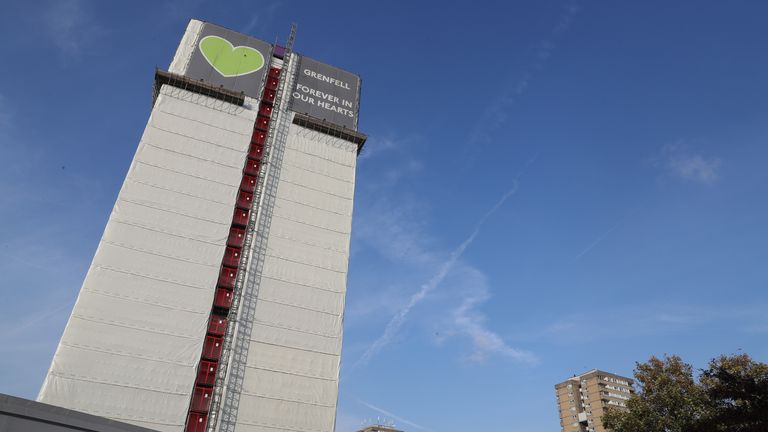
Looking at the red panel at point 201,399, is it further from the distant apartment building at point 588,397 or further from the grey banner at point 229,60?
the distant apartment building at point 588,397

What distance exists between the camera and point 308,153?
5950 centimetres

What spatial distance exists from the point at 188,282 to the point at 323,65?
112 ft

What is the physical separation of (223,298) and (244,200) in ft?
35.6

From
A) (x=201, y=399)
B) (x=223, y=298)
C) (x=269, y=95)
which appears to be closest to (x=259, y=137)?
(x=269, y=95)

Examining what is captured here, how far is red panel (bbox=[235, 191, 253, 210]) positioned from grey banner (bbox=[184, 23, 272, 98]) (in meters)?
12.3

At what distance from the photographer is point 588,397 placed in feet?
389

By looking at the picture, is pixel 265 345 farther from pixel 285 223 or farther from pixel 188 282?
pixel 285 223

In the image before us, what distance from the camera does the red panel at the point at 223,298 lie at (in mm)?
48562

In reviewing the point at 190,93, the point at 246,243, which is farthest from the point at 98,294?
the point at 190,93

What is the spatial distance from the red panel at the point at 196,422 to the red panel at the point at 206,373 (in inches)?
103

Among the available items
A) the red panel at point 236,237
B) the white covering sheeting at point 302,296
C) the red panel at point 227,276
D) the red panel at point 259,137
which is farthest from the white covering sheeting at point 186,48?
the red panel at point 227,276

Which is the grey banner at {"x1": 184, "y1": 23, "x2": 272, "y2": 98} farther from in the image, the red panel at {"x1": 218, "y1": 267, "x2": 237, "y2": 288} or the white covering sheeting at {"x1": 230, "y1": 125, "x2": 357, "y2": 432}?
the red panel at {"x1": 218, "y1": 267, "x2": 237, "y2": 288}

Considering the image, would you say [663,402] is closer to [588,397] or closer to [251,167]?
[251,167]

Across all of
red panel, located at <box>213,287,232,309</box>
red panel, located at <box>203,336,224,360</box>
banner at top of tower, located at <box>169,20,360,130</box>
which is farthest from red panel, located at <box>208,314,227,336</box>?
banner at top of tower, located at <box>169,20,360,130</box>
